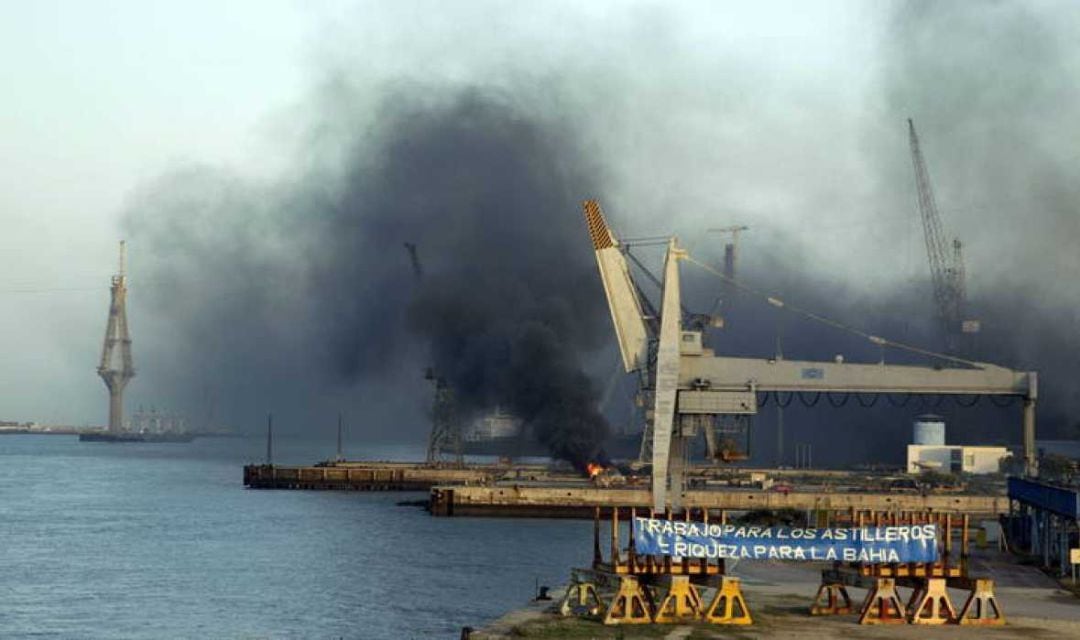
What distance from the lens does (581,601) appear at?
65.2m

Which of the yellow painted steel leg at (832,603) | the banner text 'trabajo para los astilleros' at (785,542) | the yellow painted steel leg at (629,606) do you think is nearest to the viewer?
the yellow painted steel leg at (629,606)

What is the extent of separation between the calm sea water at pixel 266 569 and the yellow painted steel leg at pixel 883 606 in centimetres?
2049

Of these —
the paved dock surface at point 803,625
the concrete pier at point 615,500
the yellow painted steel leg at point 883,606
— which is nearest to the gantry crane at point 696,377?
the concrete pier at point 615,500

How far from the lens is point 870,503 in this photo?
15075cm

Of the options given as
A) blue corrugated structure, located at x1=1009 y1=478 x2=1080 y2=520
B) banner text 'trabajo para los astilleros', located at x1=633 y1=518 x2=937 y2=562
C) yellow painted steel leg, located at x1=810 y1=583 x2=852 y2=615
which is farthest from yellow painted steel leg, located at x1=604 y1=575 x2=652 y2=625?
blue corrugated structure, located at x1=1009 y1=478 x2=1080 y2=520

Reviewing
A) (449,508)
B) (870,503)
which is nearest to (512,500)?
(449,508)

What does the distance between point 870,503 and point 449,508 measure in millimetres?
41034

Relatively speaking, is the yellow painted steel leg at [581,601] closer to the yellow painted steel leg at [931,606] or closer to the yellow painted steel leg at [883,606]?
the yellow painted steel leg at [883,606]

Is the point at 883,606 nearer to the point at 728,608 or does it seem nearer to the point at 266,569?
the point at 728,608

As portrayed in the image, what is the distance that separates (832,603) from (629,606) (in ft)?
31.2

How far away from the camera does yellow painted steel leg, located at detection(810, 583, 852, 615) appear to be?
6444 cm

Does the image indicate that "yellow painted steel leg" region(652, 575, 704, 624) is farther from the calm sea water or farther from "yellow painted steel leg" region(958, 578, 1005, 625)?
the calm sea water

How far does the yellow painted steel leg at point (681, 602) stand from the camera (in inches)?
2432

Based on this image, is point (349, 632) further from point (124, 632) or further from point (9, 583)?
point (9, 583)
